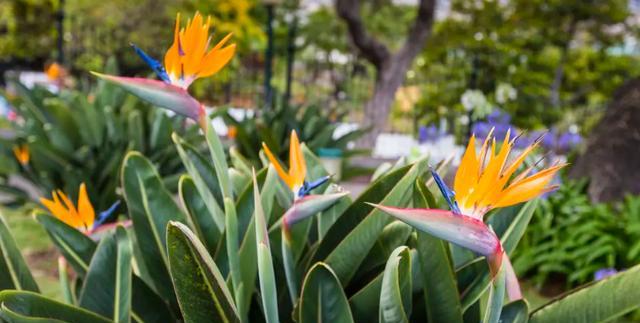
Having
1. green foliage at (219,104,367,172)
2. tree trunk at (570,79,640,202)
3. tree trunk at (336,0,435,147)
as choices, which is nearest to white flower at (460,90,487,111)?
tree trunk at (336,0,435,147)

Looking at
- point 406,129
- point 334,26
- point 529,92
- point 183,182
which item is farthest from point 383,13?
point 183,182

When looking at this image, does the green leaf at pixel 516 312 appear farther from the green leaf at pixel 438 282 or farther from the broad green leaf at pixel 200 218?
the broad green leaf at pixel 200 218

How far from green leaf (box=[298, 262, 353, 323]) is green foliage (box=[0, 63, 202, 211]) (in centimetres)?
235

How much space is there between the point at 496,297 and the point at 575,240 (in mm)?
2768

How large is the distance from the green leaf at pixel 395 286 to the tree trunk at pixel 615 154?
3238mm

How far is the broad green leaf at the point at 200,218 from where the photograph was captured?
44.4 inches

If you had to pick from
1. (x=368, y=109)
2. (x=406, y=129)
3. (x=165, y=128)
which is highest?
(x=165, y=128)

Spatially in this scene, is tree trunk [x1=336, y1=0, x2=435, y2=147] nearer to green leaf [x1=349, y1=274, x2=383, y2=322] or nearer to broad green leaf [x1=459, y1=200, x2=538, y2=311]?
broad green leaf [x1=459, y1=200, x2=538, y2=311]

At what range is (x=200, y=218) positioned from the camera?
1.13 meters

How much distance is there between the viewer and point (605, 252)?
3.07 meters

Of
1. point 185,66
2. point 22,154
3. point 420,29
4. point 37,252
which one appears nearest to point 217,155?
point 185,66

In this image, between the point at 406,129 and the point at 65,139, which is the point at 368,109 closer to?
the point at 406,129

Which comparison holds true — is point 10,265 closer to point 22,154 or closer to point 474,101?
point 22,154

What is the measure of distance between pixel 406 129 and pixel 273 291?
1009 centimetres
